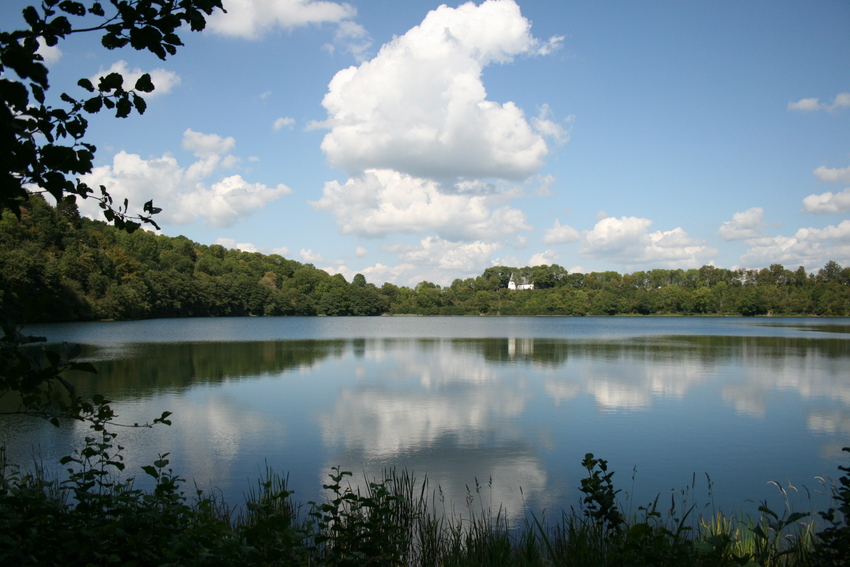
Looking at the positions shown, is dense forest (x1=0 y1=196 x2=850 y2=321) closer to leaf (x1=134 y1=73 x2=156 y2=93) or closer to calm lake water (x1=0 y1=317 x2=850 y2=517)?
calm lake water (x1=0 y1=317 x2=850 y2=517)

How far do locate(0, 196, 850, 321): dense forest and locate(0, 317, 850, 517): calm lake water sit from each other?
32.0m

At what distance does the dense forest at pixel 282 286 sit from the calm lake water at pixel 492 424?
105 ft

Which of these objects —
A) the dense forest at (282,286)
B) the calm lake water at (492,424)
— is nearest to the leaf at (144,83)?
the calm lake water at (492,424)

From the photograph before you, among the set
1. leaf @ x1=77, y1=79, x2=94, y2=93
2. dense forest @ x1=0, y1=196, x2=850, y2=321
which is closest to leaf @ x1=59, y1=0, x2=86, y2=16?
leaf @ x1=77, y1=79, x2=94, y2=93

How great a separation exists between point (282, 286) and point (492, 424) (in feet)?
343

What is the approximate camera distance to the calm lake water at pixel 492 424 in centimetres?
833

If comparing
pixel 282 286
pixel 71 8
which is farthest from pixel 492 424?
pixel 282 286

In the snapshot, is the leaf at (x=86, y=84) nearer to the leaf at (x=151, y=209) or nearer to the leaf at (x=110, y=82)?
the leaf at (x=110, y=82)

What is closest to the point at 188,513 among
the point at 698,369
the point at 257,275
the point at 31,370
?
the point at 31,370

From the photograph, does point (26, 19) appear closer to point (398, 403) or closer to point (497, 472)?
point (497, 472)

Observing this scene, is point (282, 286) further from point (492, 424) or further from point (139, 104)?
point (139, 104)

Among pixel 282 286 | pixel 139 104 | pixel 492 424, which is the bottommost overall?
pixel 492 424

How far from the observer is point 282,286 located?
11150 cm

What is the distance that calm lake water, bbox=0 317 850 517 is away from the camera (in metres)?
8.33
